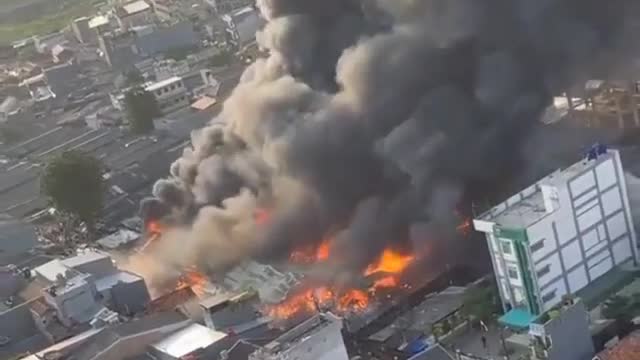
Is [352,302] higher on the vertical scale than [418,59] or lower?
lower

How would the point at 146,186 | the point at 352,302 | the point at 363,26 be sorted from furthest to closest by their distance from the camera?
the point at 146,186 → the point at 363,26 → the point at 352,302

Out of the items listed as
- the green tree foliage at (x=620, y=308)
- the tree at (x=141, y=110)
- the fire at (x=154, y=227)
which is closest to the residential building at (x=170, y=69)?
the tree at (x=141, y=110)

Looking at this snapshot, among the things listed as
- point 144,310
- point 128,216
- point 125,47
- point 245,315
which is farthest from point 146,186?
point 125,47

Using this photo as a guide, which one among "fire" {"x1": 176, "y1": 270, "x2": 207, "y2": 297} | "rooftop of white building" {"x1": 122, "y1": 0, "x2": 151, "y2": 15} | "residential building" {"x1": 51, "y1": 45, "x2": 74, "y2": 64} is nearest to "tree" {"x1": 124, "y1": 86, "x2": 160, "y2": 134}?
"fire" {"x1": 176, "y1": 270, "x2": 207, "y2": 297}

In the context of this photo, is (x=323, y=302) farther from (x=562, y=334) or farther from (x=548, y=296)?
(x=562, y=334)

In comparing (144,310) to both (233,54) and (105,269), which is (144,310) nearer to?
(105,269)

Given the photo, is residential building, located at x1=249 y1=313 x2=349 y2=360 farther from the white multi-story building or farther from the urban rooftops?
the urban rooftops

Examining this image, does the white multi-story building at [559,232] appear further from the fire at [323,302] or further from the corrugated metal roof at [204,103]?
the corrugated metal roof at [204,103]

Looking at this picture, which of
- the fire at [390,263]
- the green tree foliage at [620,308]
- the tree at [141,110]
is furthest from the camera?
the tree at [141,110]
